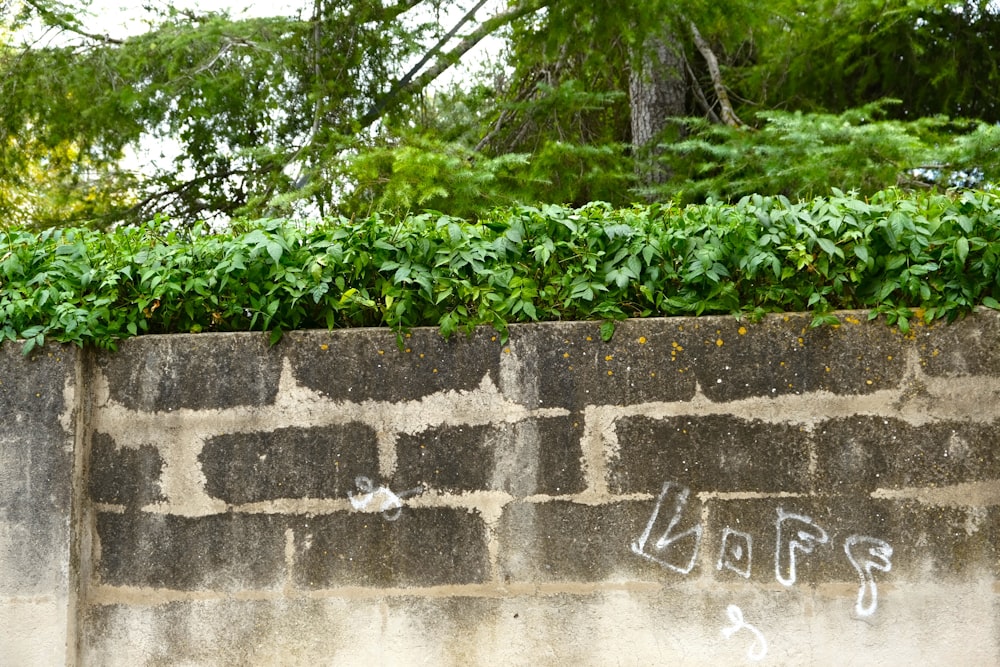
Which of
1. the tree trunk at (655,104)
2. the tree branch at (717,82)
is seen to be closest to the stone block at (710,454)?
the tree trunk at (655,104)

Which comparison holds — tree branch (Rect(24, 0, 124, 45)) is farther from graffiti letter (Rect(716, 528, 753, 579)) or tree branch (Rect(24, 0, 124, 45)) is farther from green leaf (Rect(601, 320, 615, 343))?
graffiti letter (Rect(716, 528, 753, 579))

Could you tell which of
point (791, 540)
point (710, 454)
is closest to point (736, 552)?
point (791, 540)

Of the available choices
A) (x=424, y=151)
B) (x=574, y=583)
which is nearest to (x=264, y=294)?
(x=574, y=583)

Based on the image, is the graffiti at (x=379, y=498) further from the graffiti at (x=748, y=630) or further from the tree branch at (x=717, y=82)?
the tree branch at (x=717, y=82)

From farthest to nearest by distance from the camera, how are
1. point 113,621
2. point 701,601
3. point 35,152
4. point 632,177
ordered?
1. point 35,152
2. point 632,177
3. point 113,621
4. point 701,601

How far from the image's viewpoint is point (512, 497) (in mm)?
3207

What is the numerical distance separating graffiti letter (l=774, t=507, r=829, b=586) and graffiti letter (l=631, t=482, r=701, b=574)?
0.29 m

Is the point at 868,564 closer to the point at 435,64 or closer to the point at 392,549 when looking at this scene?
the point at 392,549

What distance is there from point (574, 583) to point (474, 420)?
697 millimetres

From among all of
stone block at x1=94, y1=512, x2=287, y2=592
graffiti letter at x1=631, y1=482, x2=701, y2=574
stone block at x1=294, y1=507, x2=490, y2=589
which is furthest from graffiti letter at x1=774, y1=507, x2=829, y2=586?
stone block at x1=94, y1=512, x2=287, y2=592

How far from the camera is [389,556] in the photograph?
Result: 324cm

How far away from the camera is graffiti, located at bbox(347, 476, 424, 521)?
10.6 ft

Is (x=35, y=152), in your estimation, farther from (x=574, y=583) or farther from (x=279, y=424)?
(x=574, y=583)

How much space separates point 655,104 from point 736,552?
215 inches
